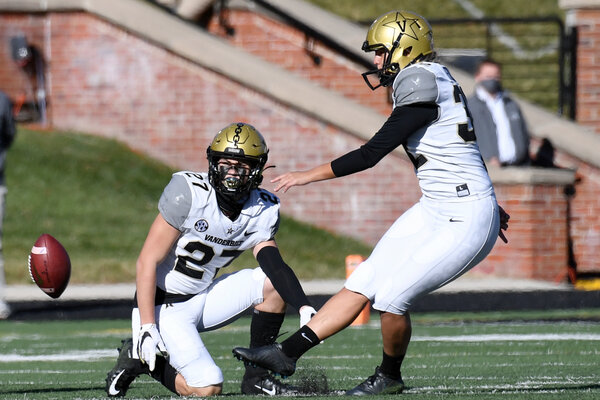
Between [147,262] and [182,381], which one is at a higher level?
[147,262]

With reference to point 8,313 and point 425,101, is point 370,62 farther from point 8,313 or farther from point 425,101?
point 425,101

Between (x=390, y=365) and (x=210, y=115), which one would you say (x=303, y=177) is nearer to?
(x=390, y=365)

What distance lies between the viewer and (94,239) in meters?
13.4

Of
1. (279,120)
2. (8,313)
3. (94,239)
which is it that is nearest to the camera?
(8,313)

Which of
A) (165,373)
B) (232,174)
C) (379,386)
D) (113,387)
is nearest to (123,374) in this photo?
(113,387)

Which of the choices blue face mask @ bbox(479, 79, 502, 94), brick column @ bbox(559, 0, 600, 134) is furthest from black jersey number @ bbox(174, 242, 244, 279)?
brick column @ bbox(559, 0, 600, 134)

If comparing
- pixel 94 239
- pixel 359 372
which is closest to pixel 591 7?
pixel 94 239

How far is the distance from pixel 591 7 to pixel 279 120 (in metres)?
3.98

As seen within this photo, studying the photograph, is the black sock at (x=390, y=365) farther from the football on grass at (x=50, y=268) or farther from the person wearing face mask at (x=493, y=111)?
the person wearing face mask at (x=493, y=111)

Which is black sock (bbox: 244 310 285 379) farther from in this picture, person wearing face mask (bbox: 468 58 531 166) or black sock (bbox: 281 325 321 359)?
person wearing face mask (bbox: 468 58 531 166)

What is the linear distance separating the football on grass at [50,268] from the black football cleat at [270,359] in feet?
4.56

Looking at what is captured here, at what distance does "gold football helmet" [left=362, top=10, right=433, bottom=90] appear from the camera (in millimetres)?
6039

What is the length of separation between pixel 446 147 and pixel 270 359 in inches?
49.5

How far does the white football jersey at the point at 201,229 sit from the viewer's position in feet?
20.2
